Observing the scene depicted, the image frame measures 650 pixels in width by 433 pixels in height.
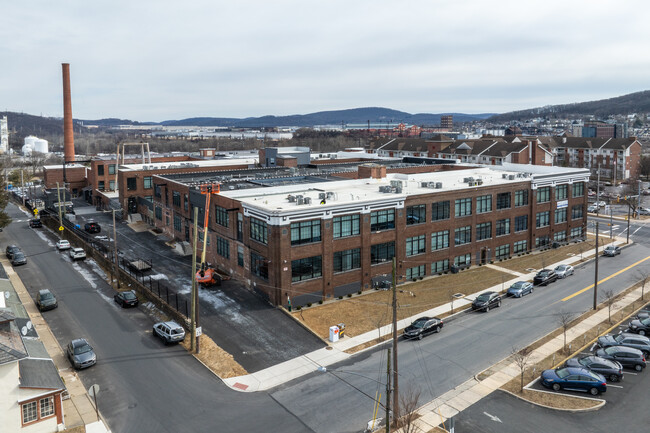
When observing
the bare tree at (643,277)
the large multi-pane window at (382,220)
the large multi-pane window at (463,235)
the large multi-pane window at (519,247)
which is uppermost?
the large multi-pane window at (382,220)

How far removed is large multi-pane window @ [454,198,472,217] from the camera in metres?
60.8

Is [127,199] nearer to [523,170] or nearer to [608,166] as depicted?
[523,170]

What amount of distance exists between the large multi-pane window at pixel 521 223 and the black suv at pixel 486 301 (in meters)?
21.8

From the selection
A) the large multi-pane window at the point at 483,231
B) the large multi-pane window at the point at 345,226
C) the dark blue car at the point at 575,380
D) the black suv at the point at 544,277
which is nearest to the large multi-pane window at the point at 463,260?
the large multi-pane window at the point at 483,231

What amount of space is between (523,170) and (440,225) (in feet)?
106

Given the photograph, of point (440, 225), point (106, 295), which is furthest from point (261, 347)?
point (440, 225)

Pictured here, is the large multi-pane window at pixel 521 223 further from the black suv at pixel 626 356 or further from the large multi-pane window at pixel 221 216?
the large multi-pane window at pixel 221 216

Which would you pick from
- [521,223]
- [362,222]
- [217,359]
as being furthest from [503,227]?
[217,359]

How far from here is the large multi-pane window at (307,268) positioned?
47.8m

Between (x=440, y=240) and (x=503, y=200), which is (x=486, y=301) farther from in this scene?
(x=503, y=200)

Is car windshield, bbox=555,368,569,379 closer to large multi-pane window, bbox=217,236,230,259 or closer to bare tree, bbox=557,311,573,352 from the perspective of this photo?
bare tree, bbox=557,311,573,352

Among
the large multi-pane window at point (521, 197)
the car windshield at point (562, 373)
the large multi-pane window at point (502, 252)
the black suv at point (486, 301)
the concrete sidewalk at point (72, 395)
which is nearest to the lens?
the concrete sidewalk at point (72, 395)

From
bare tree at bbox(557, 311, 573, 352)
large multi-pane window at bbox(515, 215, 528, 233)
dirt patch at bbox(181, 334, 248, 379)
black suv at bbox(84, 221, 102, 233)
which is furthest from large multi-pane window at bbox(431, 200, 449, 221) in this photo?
black suv at bbox(84, 221, 102, 233)

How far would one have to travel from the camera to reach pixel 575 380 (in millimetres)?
32469
